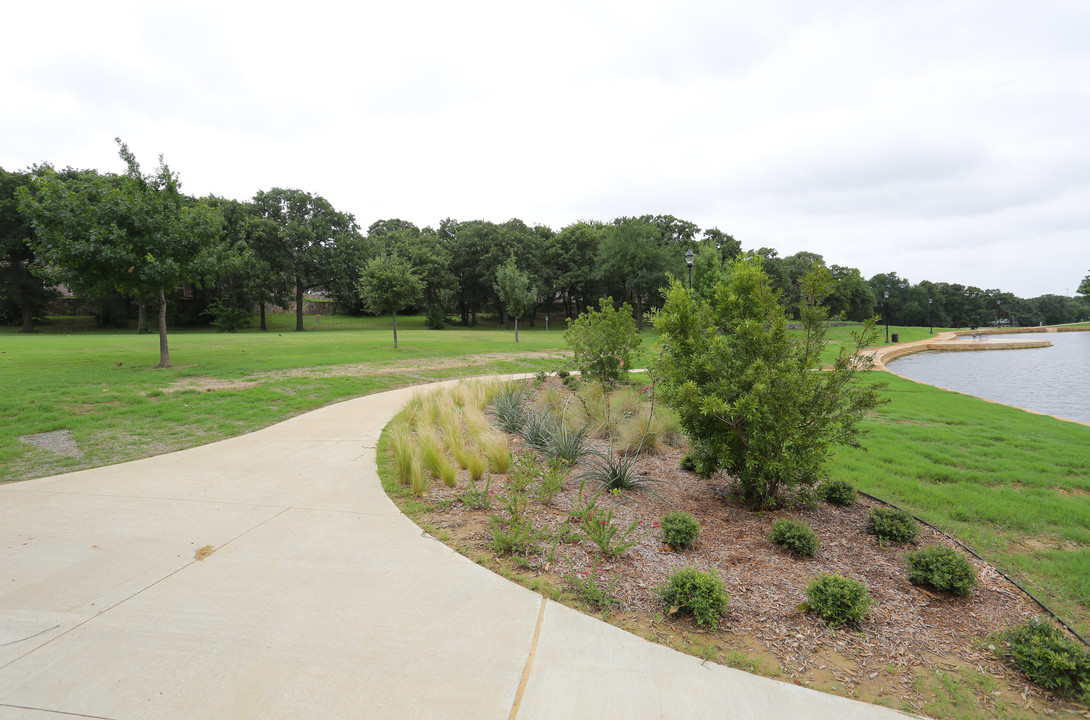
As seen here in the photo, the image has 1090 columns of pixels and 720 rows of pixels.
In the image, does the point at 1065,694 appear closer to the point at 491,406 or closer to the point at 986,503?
the point at 986,503

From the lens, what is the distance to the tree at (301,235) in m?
42.3

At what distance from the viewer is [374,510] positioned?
4305 millimetres

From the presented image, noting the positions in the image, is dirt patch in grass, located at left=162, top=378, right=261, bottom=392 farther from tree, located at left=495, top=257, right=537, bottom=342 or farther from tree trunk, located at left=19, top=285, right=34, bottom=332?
tree trunk, located at left=19, top=285, right=34, bottom=332

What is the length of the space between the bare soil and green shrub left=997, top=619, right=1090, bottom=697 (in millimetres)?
69

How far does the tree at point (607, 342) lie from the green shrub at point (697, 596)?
7.33 m

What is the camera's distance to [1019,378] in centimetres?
1841

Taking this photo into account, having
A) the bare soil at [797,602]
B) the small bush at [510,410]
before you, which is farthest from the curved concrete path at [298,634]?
the small bush at [510,410]

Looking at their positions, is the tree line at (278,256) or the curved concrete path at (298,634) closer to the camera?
the curved concrete path at (298,634)

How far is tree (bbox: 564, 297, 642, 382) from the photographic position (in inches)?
407

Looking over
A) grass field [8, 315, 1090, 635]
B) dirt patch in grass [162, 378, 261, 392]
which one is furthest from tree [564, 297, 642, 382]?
dirt patch in grass [162, 378, 261, 392]

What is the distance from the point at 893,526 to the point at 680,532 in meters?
1.85

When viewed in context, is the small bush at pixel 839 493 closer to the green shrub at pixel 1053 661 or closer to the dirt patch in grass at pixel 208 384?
the green shrub at pixel 1053 661

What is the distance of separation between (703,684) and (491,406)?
6.77 meters

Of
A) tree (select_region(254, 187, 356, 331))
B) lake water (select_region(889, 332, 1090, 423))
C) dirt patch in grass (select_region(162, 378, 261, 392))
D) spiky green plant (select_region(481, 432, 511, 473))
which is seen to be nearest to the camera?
spiky green plant (select_region(481, 432, 511, 473))
